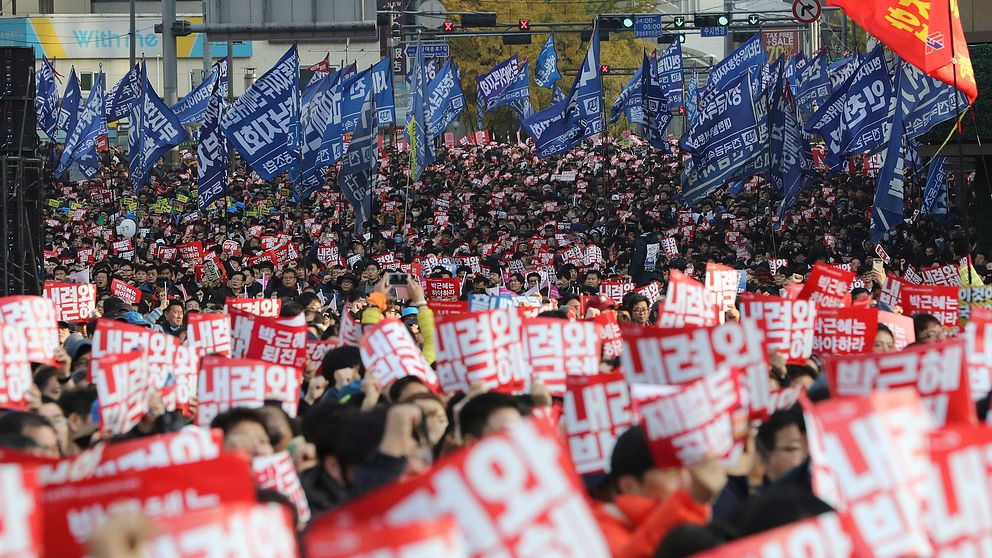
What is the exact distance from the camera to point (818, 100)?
118ft

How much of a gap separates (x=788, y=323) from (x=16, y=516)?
6228 mm

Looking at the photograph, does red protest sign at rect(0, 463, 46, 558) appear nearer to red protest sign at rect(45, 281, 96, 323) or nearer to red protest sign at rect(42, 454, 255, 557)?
red protest sign at rect(42, 454, 255, 557)

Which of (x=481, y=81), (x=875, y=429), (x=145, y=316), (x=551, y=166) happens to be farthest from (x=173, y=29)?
(x=875, y=429)

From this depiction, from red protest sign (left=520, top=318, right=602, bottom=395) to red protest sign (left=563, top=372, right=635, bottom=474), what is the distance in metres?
1.39

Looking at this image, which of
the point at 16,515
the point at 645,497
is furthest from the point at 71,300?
the point at 16,515

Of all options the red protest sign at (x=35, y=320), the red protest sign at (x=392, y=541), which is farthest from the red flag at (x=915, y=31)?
the red protest sign at (x=392, y=541)

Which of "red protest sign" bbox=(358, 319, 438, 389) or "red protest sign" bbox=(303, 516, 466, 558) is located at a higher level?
"red protest sign" bbox=(358, 319, 438, 389)

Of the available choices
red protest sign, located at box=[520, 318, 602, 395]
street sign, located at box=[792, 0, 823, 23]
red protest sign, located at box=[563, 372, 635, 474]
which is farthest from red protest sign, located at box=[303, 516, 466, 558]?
street sign, located at box=[792, 0, 823, 23]

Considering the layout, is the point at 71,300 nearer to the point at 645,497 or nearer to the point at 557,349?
the point at 557,349

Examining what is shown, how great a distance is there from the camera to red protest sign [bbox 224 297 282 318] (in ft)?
41.1

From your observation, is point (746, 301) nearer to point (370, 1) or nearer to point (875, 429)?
point (875, 429)

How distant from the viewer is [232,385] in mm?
7547

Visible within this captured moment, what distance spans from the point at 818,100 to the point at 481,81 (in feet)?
26.7

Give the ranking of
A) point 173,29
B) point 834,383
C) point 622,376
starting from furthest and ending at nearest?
point 173,29 → point 622,376 → point 834,383
